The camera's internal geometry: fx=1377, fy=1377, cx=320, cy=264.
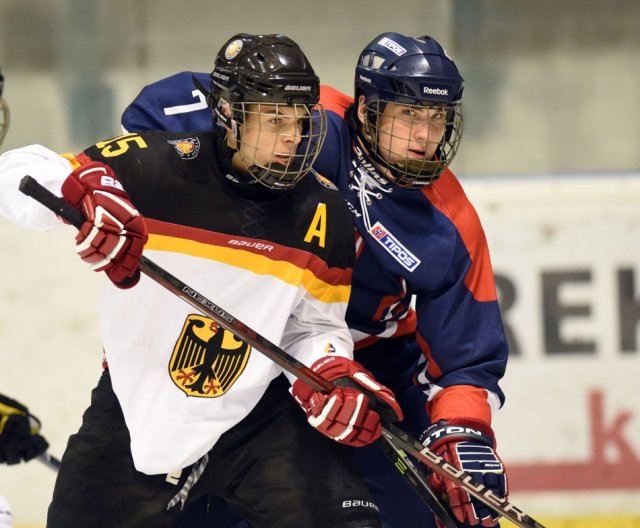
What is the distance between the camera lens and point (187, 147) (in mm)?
3074

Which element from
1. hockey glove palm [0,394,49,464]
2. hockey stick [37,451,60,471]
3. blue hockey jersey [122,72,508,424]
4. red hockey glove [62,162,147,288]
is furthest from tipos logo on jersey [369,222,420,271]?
hockey stick [37,451,60,471]

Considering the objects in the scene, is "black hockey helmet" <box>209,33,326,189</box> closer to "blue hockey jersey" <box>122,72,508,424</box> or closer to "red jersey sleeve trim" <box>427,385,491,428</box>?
"blue hockey jersey" <box>122,72,508,424</box>

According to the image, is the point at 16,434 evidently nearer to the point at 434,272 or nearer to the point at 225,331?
the point at 225,331

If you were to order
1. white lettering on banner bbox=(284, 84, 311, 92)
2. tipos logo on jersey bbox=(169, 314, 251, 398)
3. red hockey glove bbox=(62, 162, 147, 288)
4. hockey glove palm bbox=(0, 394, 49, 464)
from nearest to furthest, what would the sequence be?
red hockey glove bbox=(62, 162, 147, 288)
white lettering on banner bbox=(284, 84, 311, 92)
tipos logo on jersey bbox=(169, 314, 251, 398)
hockey glove palm bbox=(0, 394, 49, 464)

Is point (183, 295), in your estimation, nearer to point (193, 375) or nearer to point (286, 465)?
point (193, 375)

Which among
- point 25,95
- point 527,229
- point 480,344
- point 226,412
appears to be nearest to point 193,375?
point 226,412

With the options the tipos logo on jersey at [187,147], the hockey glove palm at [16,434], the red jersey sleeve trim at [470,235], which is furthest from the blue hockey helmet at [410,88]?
the hockey glove palm at [16,434]

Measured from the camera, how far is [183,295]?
294 centimetres

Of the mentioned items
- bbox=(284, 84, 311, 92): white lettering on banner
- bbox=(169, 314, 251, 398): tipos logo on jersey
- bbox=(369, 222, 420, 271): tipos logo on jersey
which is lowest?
bbox=(169, 314, 251, 398): tipos logo on jersey

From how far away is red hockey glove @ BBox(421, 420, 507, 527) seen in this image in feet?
10.5

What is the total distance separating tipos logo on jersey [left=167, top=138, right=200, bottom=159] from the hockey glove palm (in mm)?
1109

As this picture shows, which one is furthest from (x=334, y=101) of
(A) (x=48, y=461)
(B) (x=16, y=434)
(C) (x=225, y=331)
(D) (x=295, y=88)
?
(A) (x=48, y=461)

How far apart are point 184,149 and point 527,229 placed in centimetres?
194

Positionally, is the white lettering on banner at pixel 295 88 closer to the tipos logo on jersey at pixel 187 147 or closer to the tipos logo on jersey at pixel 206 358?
the tipos logo on jersey at pixel 187 147
